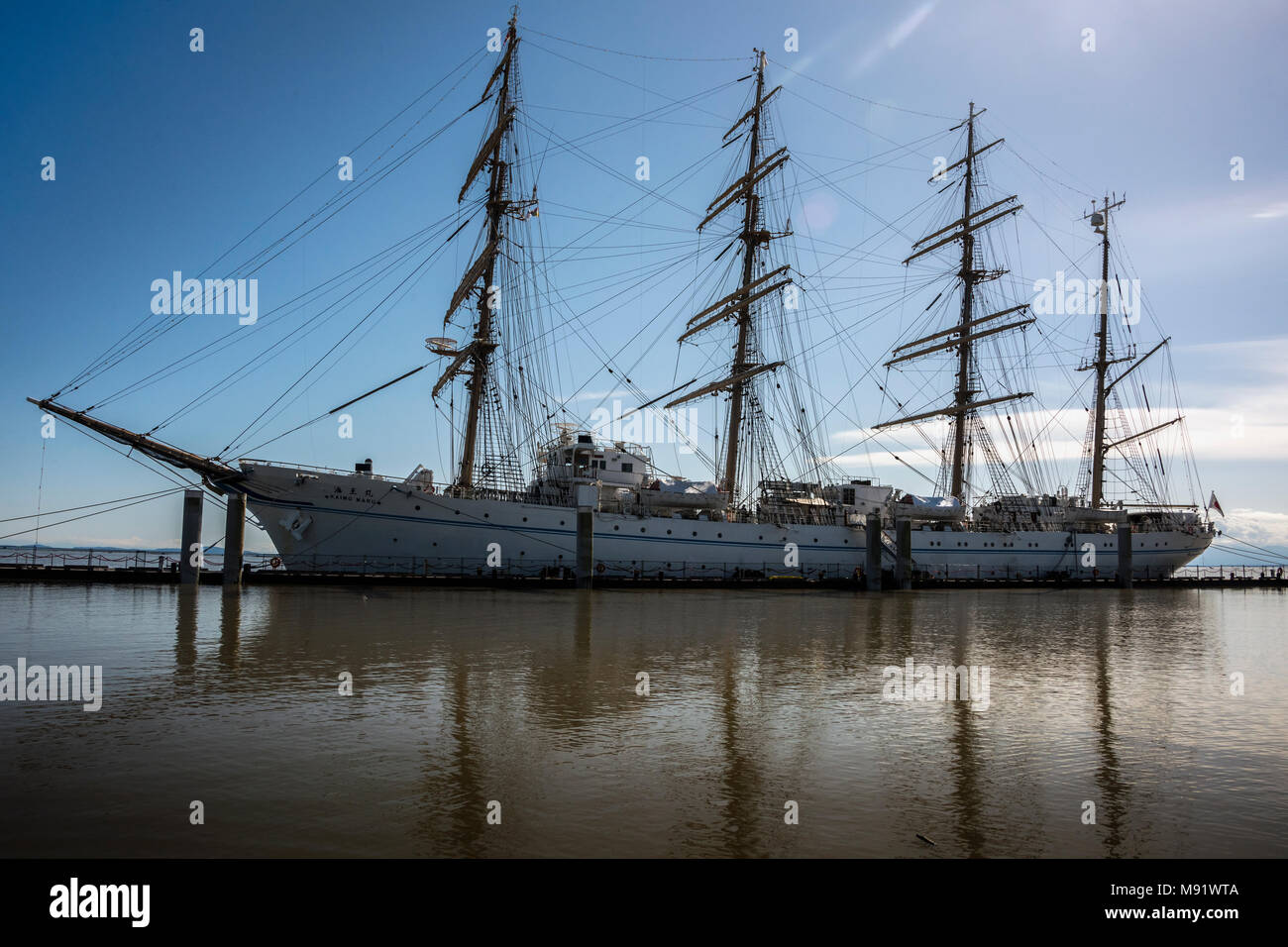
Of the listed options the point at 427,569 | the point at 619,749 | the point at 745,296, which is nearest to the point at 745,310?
the point at 745,296

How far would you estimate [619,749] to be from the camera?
8828 millimetres

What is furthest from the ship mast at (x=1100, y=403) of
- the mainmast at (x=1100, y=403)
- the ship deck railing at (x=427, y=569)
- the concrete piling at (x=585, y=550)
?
the concrete piling at (x=585, y=550)

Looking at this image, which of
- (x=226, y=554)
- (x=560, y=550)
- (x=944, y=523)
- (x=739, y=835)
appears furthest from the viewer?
(x=944, y=523)

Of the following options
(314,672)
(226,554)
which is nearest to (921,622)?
(314,672)

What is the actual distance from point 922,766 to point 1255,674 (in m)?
12.1

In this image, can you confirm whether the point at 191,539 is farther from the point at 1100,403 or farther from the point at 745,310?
the point at 1100,403

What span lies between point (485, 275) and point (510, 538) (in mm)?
15484

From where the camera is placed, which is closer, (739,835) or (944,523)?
(739,835)

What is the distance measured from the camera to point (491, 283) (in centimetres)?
4325

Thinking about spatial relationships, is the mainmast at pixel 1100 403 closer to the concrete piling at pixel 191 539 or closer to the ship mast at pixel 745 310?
the ship mast at pixel 745 310

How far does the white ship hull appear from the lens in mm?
35500

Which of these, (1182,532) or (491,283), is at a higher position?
(491,283)

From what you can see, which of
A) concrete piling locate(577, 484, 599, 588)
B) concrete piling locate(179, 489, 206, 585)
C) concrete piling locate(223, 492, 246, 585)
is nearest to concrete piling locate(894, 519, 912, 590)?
concrete piling locate(577, 484, 599, 588)
